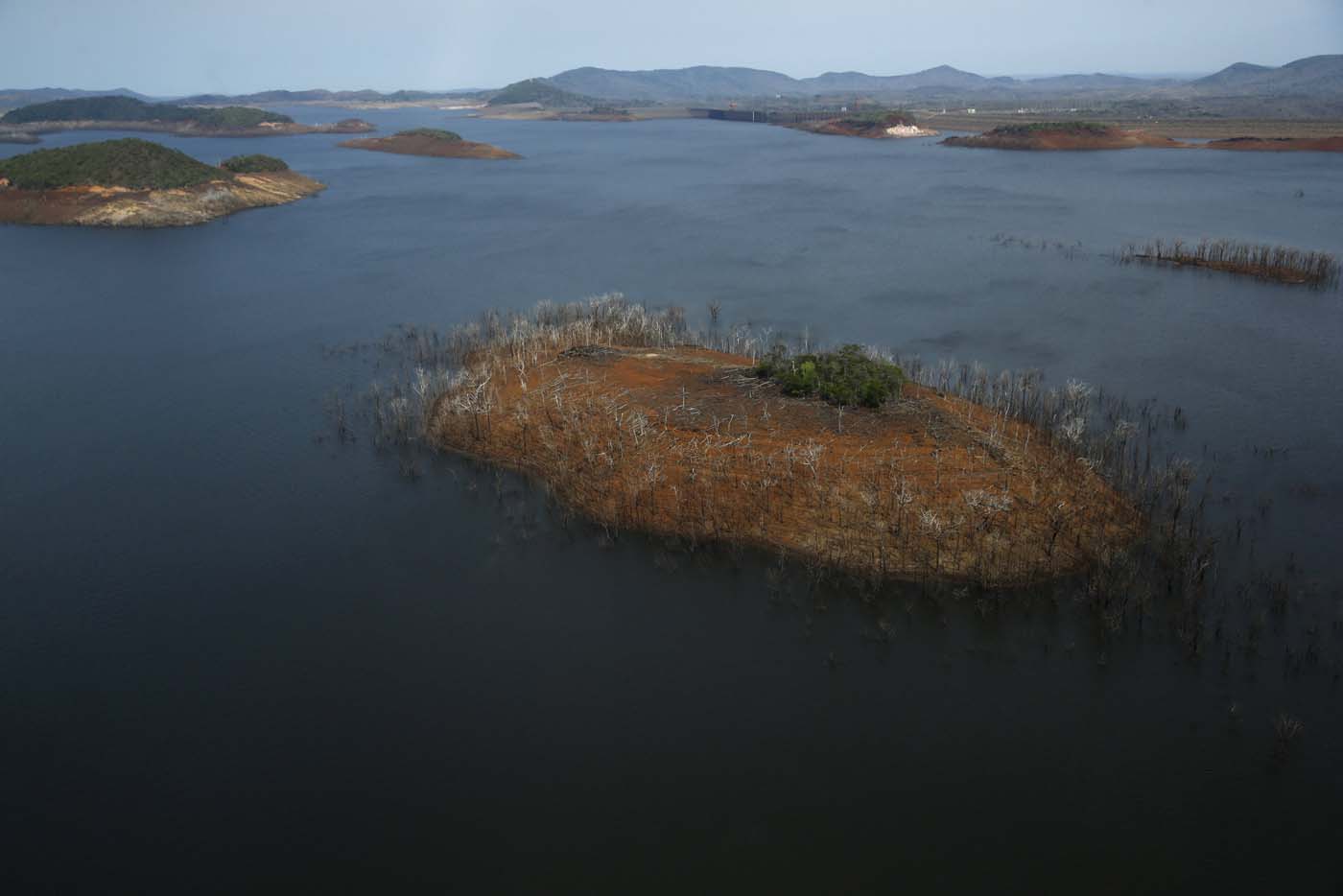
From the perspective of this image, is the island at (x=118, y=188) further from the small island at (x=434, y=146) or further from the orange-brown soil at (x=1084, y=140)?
the orange-brown soil at (x=1084, y=140)

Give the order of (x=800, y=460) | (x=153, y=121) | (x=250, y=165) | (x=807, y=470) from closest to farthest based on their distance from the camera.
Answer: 1. (x=807, y=470)
2. (x=800, y=460)
3. (x=250, y=165)
4. (x=153, y=121)

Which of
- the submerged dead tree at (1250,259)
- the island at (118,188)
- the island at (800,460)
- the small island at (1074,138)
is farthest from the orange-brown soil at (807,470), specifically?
the small island at (1074,138)

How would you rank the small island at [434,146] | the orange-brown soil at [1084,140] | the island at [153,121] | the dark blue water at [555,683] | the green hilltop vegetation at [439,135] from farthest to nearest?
the island at [153,121], the green hilltop vegetation at [439,135], the small island at [434,146], the orange-brown soil at [1084,140], the dark blue water at [555,683]

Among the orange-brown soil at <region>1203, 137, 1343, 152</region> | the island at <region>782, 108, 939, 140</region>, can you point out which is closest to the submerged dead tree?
the orange-brown soil at <region>1203, 137, 1343, 152</region>

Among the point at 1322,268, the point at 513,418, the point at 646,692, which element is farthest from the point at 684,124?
the point at 646,692

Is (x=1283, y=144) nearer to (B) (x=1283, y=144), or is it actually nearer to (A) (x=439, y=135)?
(B) (x=1283, y=144)

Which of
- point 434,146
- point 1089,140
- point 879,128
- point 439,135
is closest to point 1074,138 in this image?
point 1089,140

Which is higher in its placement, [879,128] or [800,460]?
[879,128]
